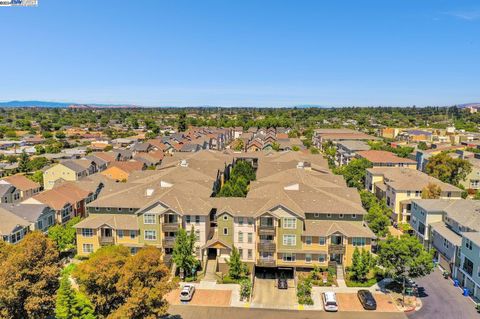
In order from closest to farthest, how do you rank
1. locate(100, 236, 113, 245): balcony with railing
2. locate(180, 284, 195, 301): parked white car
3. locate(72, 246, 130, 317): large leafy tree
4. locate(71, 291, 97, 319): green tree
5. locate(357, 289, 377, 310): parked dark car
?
locate(72, 246, 130, 317): large leafy tree < locate(71, 291, 97, 319): green tree < locate(357, 289, 377, 310): parked dark car < locate(180, 284, 195, 301): parked white car < locate(100, 236, 113, 245): balcony with railing

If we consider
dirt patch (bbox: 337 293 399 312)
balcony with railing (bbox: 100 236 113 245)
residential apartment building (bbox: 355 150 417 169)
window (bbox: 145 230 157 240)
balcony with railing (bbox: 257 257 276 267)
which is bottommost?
dirt patch (bbox: 337 293 399 312)

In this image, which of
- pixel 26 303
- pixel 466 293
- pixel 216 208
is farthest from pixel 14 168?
pixel 466 293

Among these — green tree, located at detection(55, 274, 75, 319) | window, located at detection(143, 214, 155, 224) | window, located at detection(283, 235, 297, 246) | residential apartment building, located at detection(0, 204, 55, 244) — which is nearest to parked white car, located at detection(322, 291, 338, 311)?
window, located at detection(283, 235, 297, 246)

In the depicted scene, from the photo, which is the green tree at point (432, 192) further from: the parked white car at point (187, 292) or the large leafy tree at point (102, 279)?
the large leafy tree at point (102, 279)

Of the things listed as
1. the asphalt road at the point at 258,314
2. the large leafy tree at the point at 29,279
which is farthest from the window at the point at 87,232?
the asphalt road at the point at 258,314

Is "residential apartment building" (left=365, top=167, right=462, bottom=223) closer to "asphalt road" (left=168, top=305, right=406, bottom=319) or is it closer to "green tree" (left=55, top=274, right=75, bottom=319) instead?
"asphalt road" (left=168, top=305, right=406, bottom=319)

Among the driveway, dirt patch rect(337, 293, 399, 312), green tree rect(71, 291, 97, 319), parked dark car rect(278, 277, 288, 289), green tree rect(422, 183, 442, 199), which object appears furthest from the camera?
green tree rect(422, 183, 442, 199)

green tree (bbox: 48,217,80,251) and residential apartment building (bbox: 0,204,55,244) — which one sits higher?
residential apartment building (bbox: 0,204,55,244)
